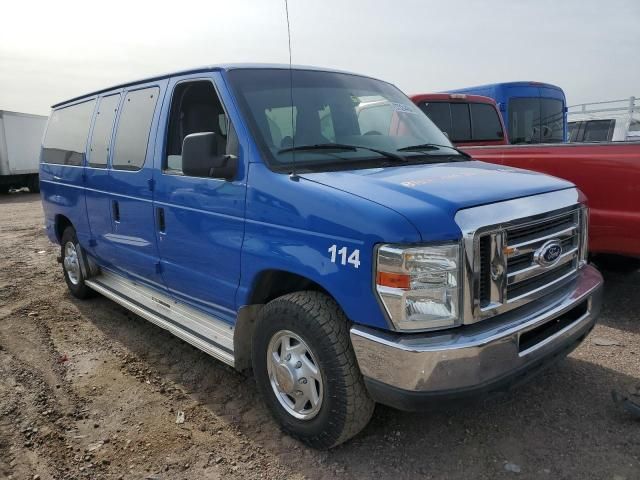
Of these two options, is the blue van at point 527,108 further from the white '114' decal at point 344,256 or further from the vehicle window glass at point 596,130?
the white '114' decal at point 344,256

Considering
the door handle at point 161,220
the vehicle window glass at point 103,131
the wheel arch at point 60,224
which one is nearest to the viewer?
the door handle at point 161,220

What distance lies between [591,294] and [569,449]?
90cm

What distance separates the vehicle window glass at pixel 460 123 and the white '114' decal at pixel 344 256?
18.1 ft

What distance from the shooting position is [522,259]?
265 centimetres

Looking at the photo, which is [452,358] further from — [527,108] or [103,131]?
[527,108]

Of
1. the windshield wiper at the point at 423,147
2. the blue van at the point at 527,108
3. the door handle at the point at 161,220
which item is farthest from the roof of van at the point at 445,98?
the door handle at the point at 161,220

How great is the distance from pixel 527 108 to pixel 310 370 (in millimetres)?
9447

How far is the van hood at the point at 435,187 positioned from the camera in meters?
2.35

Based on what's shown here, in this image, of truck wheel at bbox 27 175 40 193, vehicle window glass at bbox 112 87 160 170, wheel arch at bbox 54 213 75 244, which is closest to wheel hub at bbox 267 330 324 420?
vehicle window glass at bbox 112 87 160 170

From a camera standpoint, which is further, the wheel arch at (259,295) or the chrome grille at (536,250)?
the wheel arch at (259,295)

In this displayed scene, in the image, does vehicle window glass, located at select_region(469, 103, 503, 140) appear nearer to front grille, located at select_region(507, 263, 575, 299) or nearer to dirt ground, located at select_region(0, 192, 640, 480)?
dirt ground, located at select_region(0, 192, 640, 480)

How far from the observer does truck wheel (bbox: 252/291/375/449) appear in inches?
103

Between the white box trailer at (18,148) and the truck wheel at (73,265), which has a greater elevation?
the white box trailer at (18,148)

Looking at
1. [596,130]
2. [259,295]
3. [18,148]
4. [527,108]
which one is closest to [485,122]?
[527,108]
